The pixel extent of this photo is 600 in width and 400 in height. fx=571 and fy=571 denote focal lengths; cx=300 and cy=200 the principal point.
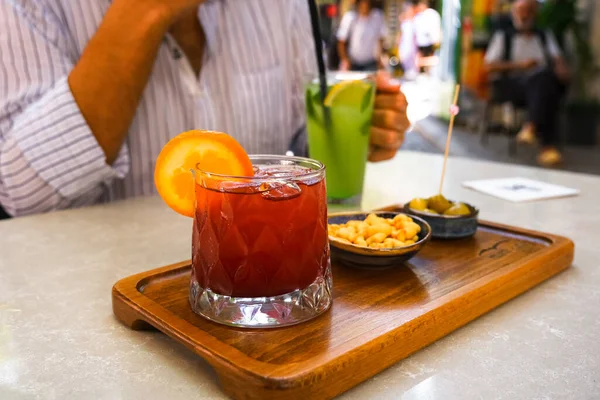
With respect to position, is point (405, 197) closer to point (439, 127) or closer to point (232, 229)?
point (232, 229)

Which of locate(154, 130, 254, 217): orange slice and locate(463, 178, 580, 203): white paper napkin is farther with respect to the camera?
locate(463, 178, 580, 203): white paper napkin

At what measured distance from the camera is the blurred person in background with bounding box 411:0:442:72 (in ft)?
43.8

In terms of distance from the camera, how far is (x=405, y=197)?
1.47m

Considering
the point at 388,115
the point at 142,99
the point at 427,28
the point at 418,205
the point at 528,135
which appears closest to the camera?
the point at 418,205

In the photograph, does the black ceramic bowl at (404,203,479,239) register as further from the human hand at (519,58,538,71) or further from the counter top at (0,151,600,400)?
the human hand at (519,58,538,71)

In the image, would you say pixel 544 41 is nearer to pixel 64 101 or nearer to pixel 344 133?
pixel 344 133

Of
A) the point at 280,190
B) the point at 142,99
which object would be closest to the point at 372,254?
the point at 280,190

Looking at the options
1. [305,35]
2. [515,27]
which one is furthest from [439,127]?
[305,35]

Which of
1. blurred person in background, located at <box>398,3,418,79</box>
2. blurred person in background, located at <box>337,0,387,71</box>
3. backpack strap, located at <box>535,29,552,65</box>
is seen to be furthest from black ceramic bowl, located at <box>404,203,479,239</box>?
blurred person in background, located at <box>398,3,418,79</box>

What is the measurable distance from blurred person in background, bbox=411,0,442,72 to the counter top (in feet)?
42.4

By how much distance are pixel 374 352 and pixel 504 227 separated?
1.90 ft

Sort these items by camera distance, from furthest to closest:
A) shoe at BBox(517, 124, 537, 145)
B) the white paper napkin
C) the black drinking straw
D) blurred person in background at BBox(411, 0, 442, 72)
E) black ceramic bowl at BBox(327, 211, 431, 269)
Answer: blurred person in background at BBox(411, 0, 442, 72)
shoe at BBox(517, 124, 537, 145)
the white paper napkin
the black drinking straw
black ceramic bowl at BBox(327, 211, 431, 269)

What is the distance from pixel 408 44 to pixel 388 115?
521 inches

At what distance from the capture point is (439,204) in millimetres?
1136
